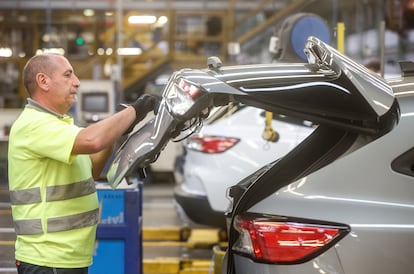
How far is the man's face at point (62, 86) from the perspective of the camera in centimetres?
345

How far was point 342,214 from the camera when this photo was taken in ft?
9.11

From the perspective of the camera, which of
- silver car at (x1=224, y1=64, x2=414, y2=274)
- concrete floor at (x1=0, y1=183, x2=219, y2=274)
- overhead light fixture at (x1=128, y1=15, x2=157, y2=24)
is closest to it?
silver car at (x1=224, y1=64, x2=414, y2=274)

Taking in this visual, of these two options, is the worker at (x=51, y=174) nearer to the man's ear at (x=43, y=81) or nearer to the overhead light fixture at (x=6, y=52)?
the man's ear at (x=43, y=81)

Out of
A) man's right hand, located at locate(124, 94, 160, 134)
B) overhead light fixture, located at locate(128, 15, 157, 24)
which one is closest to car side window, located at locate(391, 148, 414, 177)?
man's right hand, located at locate(124, 94, 160, 134)

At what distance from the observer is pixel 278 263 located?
2.79m

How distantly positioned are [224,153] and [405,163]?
4.35 metres

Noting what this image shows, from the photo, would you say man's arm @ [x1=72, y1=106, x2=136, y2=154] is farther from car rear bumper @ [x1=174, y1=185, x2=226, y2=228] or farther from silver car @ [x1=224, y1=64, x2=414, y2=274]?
car rear bumper @ [x1=174, y1=185, x2=226, y2=228]

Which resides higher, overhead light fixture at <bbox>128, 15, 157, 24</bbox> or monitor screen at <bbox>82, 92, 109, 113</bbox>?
overhead light fixture at <bbox>128, 15, 157, 24</bbox>

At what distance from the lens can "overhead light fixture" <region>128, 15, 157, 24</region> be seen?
1748cm

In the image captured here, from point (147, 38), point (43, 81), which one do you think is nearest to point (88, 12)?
point (147, 38)

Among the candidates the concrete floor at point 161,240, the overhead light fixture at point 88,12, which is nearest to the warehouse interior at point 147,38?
the overhead light fixture at point 88,12

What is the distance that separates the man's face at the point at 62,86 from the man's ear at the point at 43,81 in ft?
0.06

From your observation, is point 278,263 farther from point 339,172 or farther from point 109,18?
point 109,18

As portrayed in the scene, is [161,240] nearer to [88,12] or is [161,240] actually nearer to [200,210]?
[200,210]
